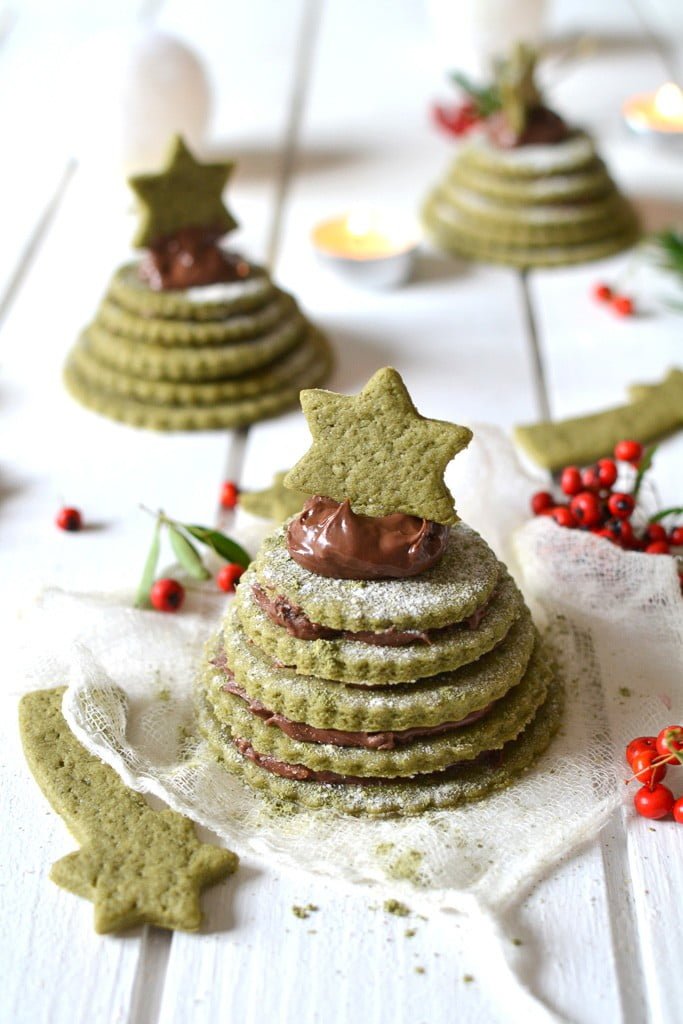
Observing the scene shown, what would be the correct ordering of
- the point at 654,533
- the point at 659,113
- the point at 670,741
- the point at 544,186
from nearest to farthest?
the point at 670,741
the point at 654,533
the point at 544,186
the point at 659,113

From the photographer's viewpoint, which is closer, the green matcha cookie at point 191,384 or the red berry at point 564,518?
the red berry at point 564,518

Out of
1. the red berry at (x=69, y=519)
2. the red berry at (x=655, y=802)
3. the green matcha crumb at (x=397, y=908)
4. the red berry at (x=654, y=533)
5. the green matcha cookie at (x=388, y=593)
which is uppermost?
the green matcha cookie at (x=388, y=593)

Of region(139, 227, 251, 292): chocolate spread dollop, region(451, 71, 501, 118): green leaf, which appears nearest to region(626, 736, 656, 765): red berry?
region(139, 227, 251, 292): chocolate spread dollop

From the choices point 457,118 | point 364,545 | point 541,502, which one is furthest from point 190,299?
point 457,118

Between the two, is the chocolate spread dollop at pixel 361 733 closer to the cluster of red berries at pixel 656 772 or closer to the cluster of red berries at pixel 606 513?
the cluster of red berries at pixel 656 772

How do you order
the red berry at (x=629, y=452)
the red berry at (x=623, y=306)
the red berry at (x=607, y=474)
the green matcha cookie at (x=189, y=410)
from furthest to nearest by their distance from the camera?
the red berry at (x=623, y=306) → the green matcha cookie at (x=189, y=410) → the red berry at (x=629, y=452) → the red berry at (x=607, y=474)

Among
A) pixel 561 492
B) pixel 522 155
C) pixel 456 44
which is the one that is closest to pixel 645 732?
pixel 561 492

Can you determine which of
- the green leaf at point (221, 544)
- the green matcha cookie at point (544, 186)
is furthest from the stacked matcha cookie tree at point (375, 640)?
the green matcha cookie at point (544, 186)

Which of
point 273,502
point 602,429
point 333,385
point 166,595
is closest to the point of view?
point 166,595

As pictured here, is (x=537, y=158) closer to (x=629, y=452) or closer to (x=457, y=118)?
(x=457, y=118)
